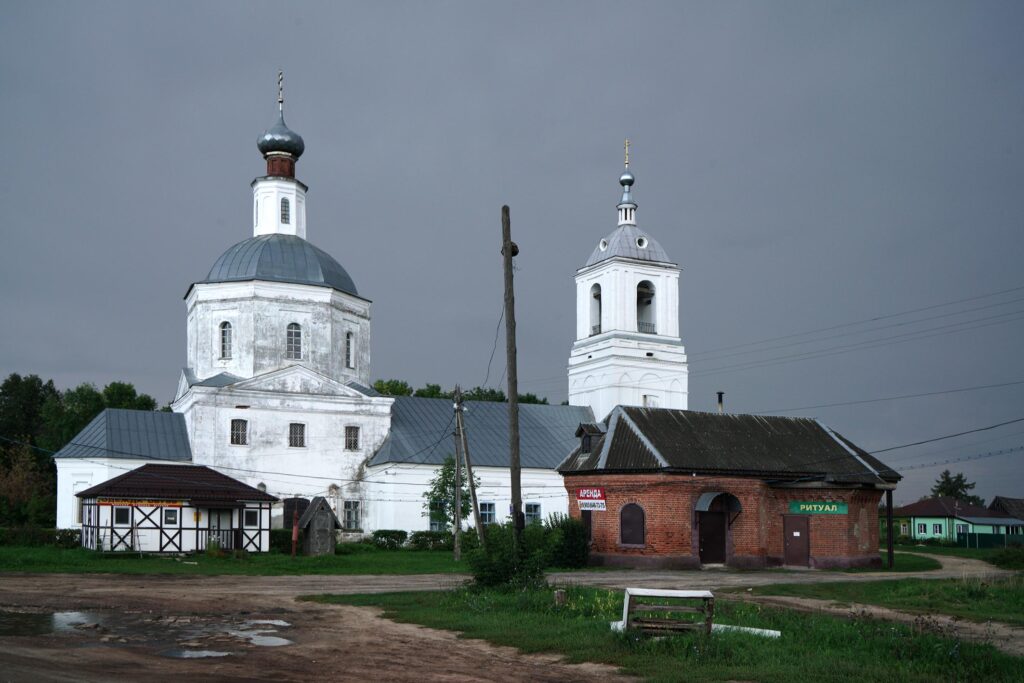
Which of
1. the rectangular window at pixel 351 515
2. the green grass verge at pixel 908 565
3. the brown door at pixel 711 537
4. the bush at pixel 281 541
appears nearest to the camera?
the brown door at pixel 711 537

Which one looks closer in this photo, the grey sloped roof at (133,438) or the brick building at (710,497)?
the brick building at (710,497)

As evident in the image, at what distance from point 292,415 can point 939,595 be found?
3009 cm

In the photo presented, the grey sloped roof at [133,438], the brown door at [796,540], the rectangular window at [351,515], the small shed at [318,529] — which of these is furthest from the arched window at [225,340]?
the brown door at [796,540]

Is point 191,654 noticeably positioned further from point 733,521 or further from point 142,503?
point 142,503

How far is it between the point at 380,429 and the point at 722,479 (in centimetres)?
1906

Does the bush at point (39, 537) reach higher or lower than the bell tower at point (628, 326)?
lower

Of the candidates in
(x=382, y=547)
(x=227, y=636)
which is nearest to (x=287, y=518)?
→ (x=382, y=547)

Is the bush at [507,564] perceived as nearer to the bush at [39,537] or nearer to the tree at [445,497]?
the tree at [445,497]

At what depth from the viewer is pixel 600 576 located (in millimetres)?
30625

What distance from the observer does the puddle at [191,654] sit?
1396cm

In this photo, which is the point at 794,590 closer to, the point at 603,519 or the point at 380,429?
the point at 603,519

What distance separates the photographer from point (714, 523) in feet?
118

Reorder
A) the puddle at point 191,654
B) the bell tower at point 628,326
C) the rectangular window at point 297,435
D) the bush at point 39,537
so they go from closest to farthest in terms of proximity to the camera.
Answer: the puddle at point 191,654
the bush at point 39,537
the rectangular window at point 297,435
the bell tower at point 628,326

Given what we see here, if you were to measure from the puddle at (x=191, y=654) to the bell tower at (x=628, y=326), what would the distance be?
43255 mm
